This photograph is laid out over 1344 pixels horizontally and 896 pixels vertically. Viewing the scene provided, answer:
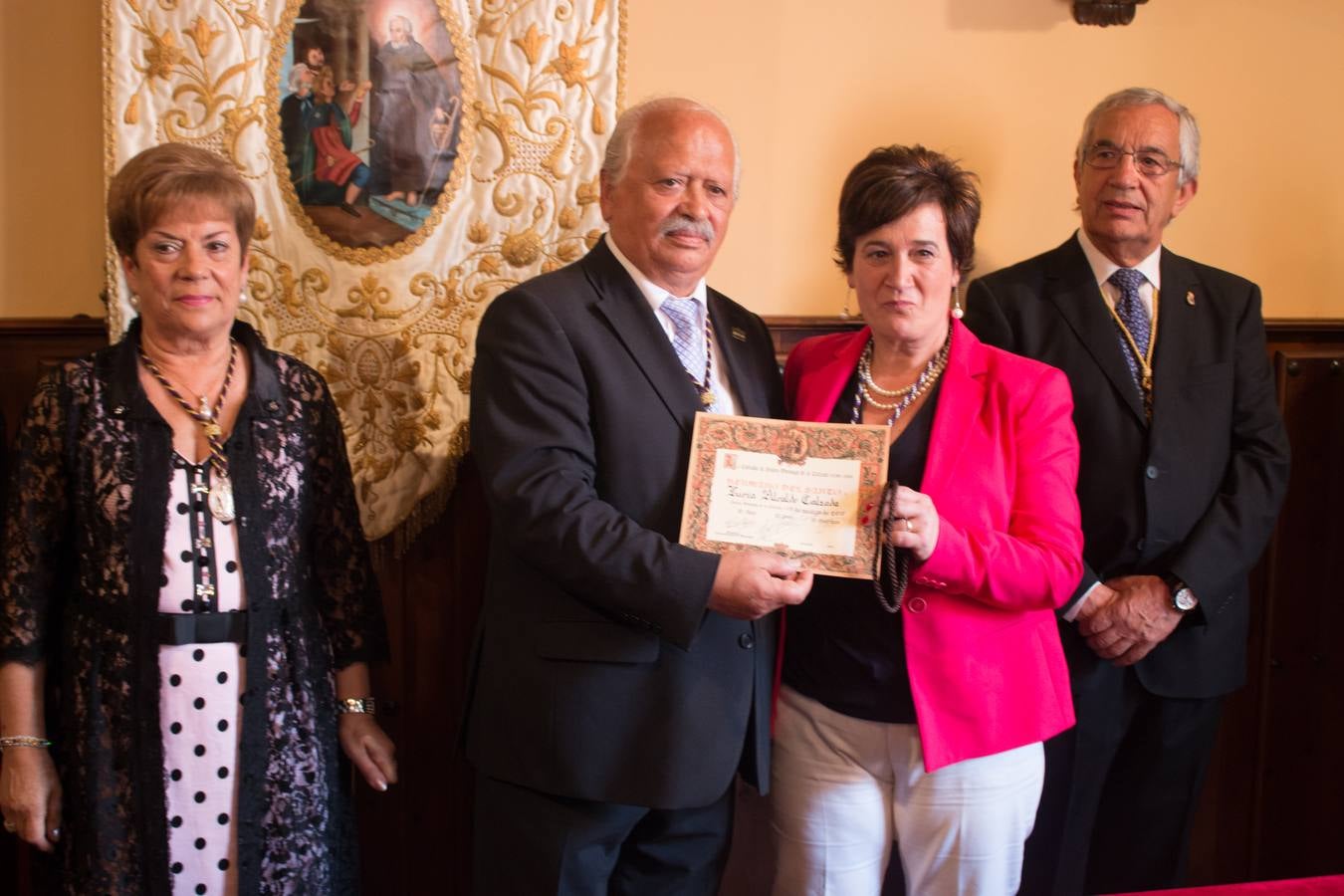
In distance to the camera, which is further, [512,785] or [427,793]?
[427,793]

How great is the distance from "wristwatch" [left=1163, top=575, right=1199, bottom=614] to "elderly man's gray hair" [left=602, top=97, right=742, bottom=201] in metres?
1.10

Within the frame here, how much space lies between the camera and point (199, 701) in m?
1.76

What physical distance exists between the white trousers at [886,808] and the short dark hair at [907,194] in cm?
82

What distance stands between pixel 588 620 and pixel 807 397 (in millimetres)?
580

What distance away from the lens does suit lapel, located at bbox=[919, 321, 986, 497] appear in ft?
5.85

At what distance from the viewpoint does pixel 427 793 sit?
2594 millimetres

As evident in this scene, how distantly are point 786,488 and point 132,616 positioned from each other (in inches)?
41.7

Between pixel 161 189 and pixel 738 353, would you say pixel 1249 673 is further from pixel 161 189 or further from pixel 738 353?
pixel 161 189

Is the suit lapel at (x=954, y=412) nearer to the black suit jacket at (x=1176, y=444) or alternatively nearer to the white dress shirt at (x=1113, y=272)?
the black suit jacket at (x=1176, y=444)

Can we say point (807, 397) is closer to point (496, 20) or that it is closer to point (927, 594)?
point (927, 594)

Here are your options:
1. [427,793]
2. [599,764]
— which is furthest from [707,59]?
[427,793]

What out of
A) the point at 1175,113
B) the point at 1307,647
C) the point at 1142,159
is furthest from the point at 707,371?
the point at 1307,647

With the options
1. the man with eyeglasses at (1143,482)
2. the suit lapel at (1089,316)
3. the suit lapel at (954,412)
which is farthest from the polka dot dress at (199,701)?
the suit lapel at (1089,316)

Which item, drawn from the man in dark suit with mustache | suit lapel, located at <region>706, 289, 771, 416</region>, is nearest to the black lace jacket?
the man in dark suit with mustache
